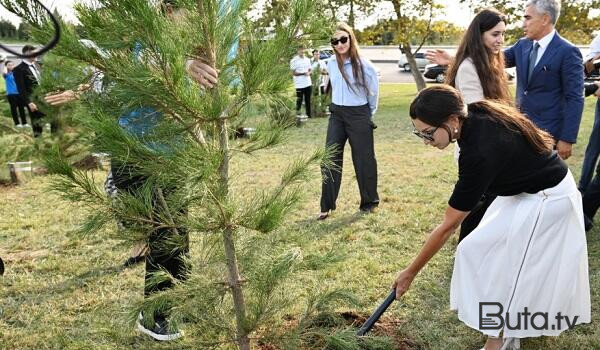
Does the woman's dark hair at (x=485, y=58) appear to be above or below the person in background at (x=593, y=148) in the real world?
above


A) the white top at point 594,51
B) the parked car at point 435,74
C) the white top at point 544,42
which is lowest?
the parked car at point 435,74

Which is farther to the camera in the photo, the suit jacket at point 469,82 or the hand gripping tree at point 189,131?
the suit jacket at point 469,82

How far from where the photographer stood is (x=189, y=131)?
1.86m

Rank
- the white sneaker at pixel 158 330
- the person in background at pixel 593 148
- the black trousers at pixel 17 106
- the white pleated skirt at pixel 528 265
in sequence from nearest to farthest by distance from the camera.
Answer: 1. the white pleated skirt at pixel 528 265
2. the white sneaker at pixel 158 330
3. the person in background at pixel 593 148
4. the black trousers at pixel 17 106

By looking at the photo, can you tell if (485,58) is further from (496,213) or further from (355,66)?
(355,66)

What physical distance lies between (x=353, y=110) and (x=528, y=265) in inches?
113

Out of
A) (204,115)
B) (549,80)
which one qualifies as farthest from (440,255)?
(204,115)

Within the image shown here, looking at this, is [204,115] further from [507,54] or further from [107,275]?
[507,54]

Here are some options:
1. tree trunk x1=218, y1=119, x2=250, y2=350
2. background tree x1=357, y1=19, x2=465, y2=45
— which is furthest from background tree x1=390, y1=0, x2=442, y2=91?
tree trunk x1=218, y1=119, x2=250, y2=350

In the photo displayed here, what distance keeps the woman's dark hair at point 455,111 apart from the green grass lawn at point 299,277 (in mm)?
509

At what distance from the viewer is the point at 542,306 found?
94.5 inches

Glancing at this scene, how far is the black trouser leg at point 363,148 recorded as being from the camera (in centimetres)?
502

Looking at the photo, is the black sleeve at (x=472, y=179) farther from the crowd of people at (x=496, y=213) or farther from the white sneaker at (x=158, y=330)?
the white sneaker at (x=158, y=330)

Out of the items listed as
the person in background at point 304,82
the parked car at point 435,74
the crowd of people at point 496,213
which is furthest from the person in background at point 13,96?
the crowd of people at point 496,213
